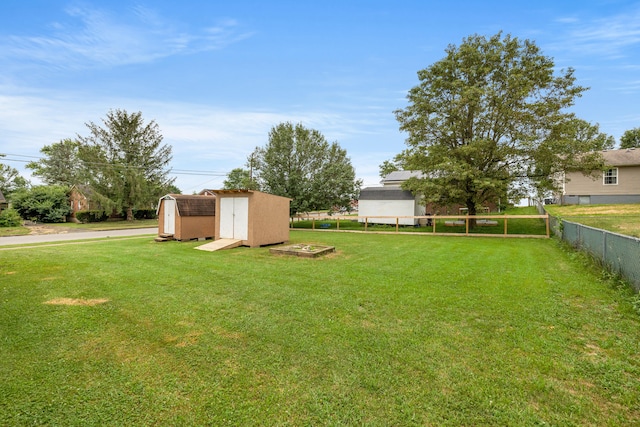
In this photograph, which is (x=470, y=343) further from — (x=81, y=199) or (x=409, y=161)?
(x=81, y=199)

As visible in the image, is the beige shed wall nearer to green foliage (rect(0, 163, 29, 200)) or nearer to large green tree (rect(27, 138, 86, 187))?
large green tree (rect(27, 138, 86, 187))

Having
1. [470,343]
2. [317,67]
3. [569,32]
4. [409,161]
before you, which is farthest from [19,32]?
[569,32]

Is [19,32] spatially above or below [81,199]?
above

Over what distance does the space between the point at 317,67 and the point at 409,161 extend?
7727 mm

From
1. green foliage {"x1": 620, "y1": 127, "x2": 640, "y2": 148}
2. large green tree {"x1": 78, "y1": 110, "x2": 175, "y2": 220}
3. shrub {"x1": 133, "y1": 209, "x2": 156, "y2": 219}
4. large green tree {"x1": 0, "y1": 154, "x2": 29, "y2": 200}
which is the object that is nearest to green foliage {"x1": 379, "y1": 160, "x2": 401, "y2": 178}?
large green tree {"x1": 78, "y1": 110, "x2": 175, "y2": 220}

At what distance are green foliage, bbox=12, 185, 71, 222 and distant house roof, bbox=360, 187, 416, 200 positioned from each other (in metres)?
29.1

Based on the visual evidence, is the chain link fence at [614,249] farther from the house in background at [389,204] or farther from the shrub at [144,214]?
the shrub at [144,214]

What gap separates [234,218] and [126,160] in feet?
79.1

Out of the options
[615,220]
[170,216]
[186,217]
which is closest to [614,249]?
[615,220]

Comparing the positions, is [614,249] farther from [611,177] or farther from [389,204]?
[611,177]

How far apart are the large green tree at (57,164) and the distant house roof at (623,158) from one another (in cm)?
6193

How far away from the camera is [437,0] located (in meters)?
11.5

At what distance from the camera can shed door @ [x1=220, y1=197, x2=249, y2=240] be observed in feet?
37.6

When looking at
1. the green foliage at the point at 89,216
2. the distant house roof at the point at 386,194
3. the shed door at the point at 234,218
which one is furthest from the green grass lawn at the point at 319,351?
the green foliage at the point at 89,216
